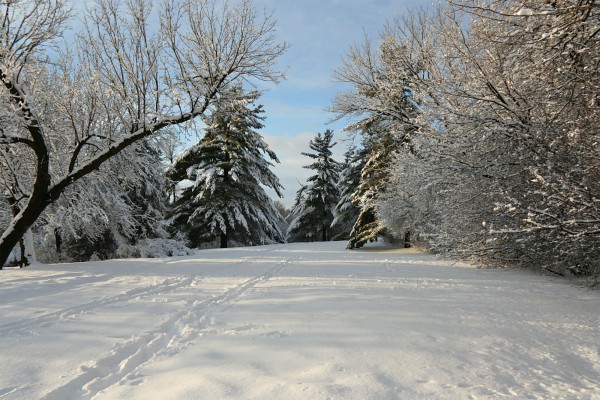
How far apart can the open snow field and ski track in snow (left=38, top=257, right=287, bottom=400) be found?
0.02 meters

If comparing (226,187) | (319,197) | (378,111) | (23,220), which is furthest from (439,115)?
(319,197)

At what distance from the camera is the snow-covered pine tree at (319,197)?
34094 mm

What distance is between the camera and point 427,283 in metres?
7.44

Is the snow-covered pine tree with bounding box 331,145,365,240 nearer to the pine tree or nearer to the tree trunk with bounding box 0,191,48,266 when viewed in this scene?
the pine tree

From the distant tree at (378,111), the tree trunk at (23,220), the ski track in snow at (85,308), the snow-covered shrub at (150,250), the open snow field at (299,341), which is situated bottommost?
the open snow field at (299,341)

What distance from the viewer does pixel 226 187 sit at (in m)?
23.2

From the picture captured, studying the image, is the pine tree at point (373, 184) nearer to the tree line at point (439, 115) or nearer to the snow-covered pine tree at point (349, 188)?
the tree line at point (439, 115)

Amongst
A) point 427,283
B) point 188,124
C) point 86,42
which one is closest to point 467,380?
point 427,283

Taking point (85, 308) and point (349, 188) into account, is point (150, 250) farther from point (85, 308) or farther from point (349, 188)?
point (349, 188)

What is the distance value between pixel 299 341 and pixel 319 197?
30.3 metres

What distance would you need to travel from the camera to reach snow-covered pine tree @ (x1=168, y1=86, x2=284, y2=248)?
22656 millimetres

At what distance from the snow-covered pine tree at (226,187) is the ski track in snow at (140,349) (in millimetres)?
16928

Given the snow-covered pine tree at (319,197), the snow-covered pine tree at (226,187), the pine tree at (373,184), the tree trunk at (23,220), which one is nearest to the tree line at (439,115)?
the tree trunk at (23,220)

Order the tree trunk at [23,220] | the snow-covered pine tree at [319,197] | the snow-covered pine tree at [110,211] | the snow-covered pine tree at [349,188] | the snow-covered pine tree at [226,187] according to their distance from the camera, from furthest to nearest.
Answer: the snow-covered pine tree at [319,197]
the snow-covered pine tree at [349,188]
the snow-covered pine tree at [226,187]
the snow-covered pine tree at [110,211]
the tree trunk at [23,220]
